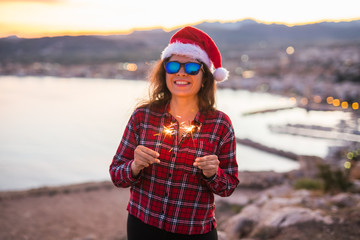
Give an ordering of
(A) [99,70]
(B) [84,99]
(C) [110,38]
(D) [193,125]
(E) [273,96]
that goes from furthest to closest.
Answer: (C) [110,38] → (A) [99,70] → (E) [273,96] → (B) [84,99] → (D) [193,125]

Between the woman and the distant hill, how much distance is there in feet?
212

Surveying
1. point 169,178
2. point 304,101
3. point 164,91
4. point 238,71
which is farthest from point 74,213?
point 238,71

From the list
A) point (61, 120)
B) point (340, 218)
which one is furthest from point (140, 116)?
point (61, 120)

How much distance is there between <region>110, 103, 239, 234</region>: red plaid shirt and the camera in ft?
4.45

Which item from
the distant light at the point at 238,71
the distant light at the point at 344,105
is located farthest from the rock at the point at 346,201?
the distant light at the point at 238,71

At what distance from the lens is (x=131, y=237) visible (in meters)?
1.44

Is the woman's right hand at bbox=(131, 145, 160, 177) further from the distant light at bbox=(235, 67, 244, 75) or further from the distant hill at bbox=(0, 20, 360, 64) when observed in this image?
the distant hill at bbox=(0, 20, 360, 64)

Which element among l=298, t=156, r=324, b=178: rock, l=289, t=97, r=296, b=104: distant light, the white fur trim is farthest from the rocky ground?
l=289, t=97, r=296, b=104: distant light

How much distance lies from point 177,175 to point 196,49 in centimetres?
54

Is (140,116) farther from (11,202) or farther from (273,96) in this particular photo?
(273,96)

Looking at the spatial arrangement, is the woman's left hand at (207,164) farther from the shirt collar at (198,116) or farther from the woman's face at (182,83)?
the woman's face at (182,83)

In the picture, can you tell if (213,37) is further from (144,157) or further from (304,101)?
(144,157)

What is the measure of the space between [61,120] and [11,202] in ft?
32.9

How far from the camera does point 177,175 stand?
53.6 inches
